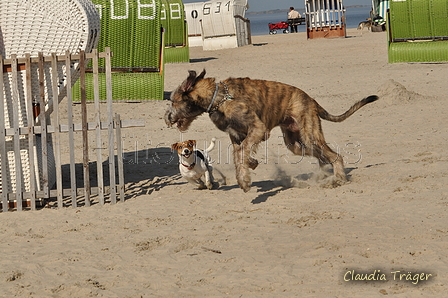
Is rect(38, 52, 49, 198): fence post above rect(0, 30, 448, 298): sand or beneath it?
above

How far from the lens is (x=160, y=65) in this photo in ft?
55.4

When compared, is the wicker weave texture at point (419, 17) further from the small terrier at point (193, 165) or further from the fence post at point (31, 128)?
the fence post at point (31, 128)

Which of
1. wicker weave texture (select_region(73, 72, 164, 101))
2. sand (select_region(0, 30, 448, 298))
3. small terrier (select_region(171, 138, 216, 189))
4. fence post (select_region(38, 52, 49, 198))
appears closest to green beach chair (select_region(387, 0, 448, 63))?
wicker weave texture (select_region(73, 72, 164, 101))

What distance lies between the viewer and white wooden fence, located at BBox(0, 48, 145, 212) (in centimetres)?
778

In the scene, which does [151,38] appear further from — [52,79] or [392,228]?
[392,228]

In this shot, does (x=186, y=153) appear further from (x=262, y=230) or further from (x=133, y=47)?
(x=133, y=47)

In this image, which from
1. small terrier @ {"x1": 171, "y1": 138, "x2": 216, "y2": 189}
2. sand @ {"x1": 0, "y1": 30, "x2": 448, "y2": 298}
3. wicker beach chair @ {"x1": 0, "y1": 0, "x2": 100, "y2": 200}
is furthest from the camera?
small terrier @ {"x1": 171, "y1": 138, "x2": 216, "y2": 189}

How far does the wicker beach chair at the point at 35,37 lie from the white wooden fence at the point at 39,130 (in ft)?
0.05

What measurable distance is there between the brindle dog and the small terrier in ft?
1.21

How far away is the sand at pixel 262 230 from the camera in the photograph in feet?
16.2

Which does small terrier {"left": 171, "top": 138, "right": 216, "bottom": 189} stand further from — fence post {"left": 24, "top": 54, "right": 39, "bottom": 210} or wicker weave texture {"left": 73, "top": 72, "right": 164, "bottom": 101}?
wicker weave texture {"left": 73, "top": 72, "right": 164, "bottom": 101}

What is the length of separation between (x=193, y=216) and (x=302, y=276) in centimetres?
254

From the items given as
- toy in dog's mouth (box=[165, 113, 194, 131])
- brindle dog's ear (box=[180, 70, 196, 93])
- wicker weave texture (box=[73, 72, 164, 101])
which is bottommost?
toy in dog's mouth (box=[165, 113, 194, 131])

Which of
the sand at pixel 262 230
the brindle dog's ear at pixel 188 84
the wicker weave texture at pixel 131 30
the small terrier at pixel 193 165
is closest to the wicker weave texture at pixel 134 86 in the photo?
the wicker weave texture at pixel 131 30
